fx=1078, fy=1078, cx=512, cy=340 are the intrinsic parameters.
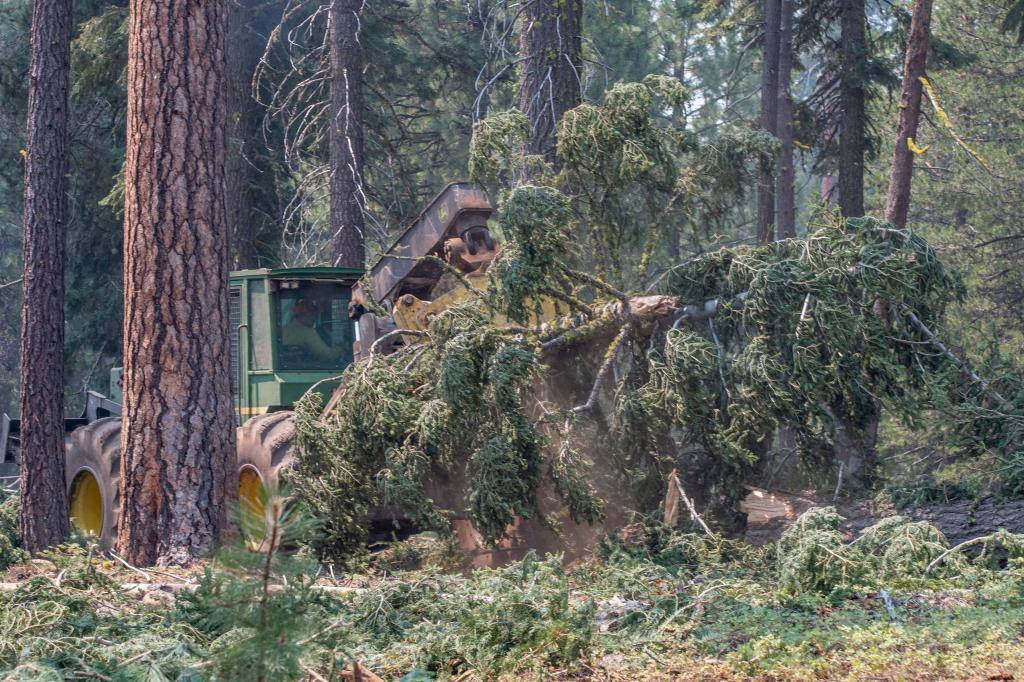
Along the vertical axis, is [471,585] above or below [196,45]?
below

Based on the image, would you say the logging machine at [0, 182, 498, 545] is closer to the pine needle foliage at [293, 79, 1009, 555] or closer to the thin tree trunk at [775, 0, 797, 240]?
the pine needle foliage at [293, 79, 1009, 555]

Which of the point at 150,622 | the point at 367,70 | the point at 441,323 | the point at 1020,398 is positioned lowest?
the point at 150,622

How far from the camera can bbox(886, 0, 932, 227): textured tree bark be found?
40.8 feet

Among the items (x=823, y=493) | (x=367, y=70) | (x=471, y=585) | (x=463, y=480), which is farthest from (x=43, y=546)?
(x=367, y=70)

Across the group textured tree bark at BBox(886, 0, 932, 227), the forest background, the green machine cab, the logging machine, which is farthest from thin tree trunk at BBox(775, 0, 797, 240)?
the green machine cab

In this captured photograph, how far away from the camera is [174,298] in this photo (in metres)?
7.74

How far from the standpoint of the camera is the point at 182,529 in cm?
767

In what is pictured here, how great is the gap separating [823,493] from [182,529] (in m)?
4.89

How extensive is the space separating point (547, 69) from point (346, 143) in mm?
5880

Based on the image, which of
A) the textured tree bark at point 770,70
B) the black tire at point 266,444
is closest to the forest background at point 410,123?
the textured tree bark at point 770,70

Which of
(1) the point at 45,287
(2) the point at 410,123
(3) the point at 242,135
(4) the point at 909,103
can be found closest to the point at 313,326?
(1) the point at 45,287

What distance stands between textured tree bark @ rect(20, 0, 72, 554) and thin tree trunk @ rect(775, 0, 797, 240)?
32.4ft

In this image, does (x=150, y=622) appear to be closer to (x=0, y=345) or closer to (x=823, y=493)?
(x=823, y=493)

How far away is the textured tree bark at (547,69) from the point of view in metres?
11.4
